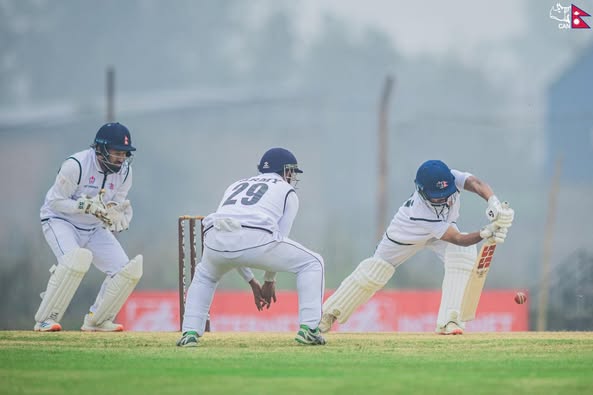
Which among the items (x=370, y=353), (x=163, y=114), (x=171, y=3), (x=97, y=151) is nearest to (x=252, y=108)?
(x=163, y=114)

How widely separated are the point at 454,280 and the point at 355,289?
102cm

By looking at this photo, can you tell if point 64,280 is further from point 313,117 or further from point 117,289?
point 313,117

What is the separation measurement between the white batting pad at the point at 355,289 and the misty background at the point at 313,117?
27.3ft

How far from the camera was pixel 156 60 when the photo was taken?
74125mm

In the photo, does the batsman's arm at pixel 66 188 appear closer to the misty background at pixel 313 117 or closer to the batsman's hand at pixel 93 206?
the batsman's hand at pixel 93 206

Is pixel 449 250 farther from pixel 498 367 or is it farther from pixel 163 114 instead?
pixel 163 114

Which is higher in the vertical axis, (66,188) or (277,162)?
(277,162)

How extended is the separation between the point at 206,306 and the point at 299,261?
0.91m

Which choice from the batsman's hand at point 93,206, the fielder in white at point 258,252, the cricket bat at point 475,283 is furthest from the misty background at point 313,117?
the fielder in white at point 258,252

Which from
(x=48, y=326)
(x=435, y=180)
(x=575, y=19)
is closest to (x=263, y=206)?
(x=435, y=180)

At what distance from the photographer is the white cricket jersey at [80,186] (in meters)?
12.4

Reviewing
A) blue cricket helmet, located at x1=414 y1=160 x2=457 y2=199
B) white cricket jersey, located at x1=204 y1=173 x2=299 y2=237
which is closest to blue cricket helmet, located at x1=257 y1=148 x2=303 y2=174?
white cricket jersey, located at x1=204 y1=173 x2=299 y2=237

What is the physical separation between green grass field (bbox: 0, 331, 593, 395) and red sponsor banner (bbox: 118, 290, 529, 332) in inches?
325

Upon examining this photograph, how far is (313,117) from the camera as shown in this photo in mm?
37125
